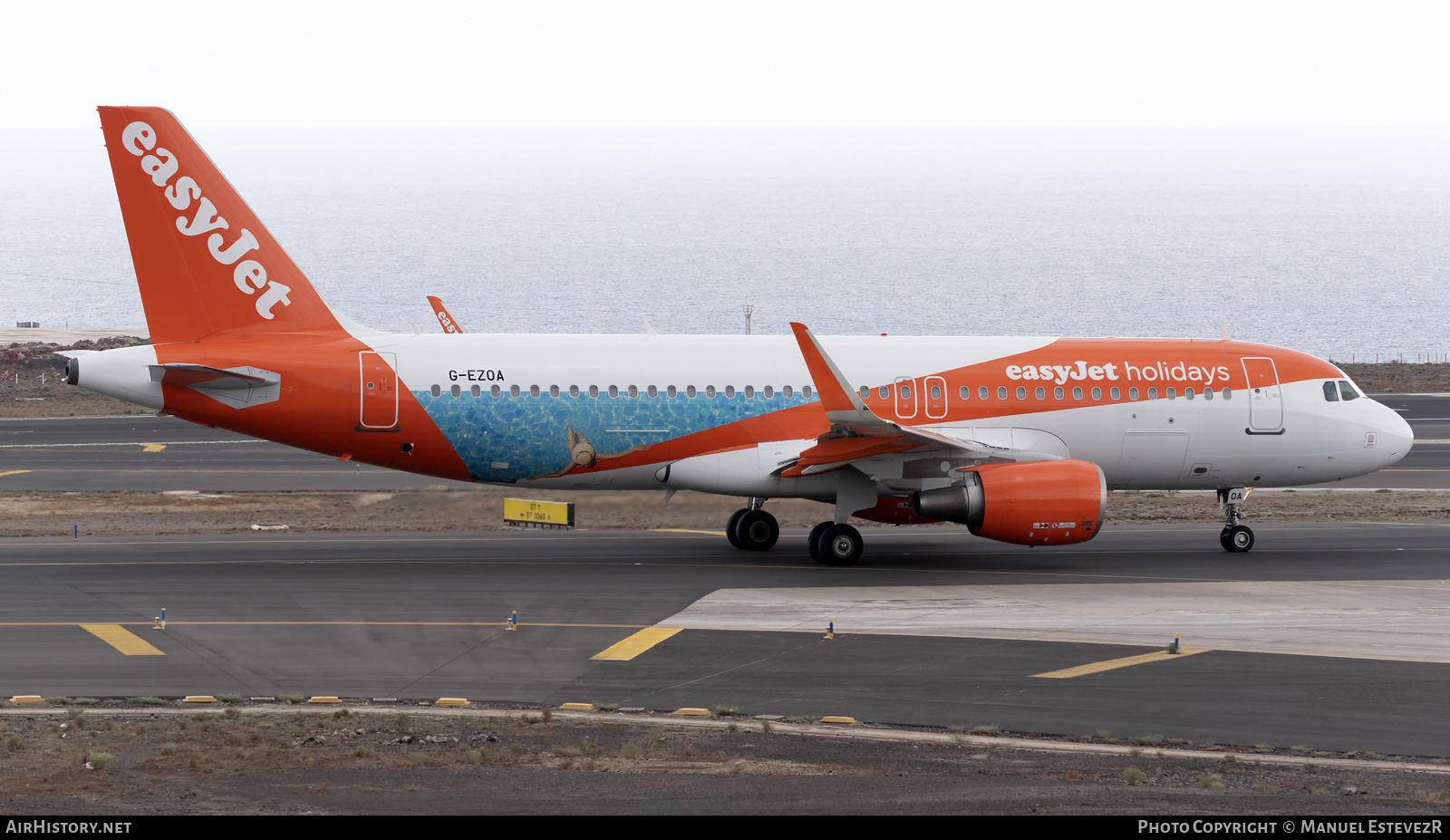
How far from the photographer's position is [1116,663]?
19.2 m

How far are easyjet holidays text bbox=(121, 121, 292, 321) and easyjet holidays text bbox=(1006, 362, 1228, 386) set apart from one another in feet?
48.6

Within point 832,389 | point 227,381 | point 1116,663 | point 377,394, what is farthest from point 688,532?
point 1116,663

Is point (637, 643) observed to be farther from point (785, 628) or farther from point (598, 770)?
point (598, 770)

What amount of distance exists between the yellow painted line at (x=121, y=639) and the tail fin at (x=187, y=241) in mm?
7201

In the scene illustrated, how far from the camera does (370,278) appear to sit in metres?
199

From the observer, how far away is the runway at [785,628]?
1717cm

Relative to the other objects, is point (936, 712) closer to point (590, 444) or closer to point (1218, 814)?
point (1218, 814)

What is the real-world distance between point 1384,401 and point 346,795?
203 feet

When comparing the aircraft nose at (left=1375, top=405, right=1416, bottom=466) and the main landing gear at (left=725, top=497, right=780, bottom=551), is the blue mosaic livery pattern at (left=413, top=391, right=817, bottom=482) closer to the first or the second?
the main landing gear at (left=725, top=497, right=780, bottom=551)

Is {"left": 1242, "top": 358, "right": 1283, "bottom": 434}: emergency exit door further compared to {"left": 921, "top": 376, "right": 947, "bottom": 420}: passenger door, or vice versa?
{"left": 1242, "top": 358, "right": 1283, "bottom": 434}: emergency exit door

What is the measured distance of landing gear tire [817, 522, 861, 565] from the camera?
27.4m

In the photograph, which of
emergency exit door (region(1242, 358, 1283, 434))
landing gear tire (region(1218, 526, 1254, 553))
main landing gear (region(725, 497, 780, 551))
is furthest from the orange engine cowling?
emergency exit door (region(1242, 358, 1283, 434))

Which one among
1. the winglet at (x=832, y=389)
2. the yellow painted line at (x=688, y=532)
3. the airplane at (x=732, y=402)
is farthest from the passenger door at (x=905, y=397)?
the yellow painted line at (x=688, y=532)

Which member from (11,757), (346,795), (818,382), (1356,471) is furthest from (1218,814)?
(1356,471)
